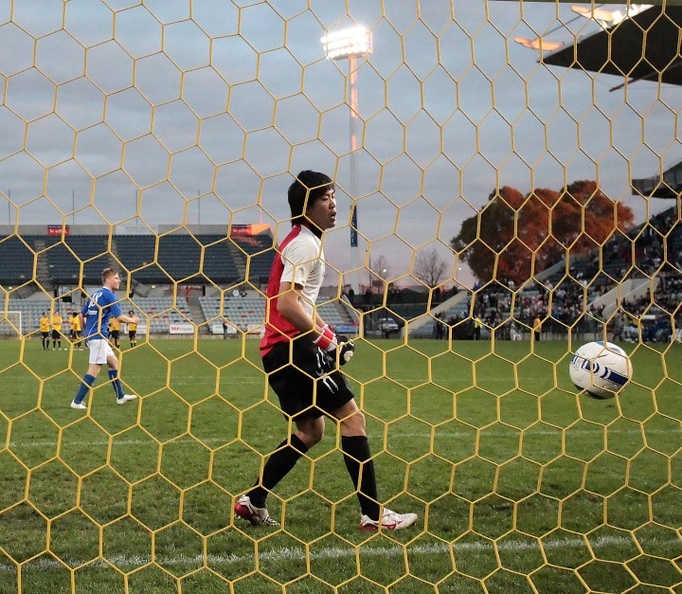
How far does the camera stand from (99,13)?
10.0 feet

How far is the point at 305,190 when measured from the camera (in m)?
3.52

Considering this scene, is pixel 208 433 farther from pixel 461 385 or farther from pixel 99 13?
pixel 461 385

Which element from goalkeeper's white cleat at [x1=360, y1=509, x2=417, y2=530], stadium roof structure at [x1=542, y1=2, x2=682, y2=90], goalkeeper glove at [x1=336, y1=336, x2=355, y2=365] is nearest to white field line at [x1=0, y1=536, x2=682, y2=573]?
goalkeeper's white cleat at [x1=360, y1=509, x2=417, y2=530]

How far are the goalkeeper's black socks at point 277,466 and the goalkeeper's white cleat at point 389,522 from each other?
43cm

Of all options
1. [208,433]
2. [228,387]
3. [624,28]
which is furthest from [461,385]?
[624,28]

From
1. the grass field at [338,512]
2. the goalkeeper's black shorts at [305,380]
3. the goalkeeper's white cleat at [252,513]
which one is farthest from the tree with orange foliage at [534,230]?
the goalkeeper's white cleat at [252,513]

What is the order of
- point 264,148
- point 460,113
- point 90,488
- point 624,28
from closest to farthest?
point 264,148, point 460,113, point 90,488, point 624,28

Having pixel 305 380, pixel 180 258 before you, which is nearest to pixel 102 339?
pixel 180 258

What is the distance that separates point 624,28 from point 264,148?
2.93 m

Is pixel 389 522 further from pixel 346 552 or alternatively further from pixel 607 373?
pixel 607 373

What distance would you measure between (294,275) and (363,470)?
3.39 feet

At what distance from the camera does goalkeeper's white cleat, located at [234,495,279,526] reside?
370 cm

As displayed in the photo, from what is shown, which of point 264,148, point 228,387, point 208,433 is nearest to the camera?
point 264,148

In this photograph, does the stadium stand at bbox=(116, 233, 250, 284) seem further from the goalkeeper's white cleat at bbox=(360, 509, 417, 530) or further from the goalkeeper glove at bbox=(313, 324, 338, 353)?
the goalkeeper's white cleat at bbox=(360, 509, 417, 530)
